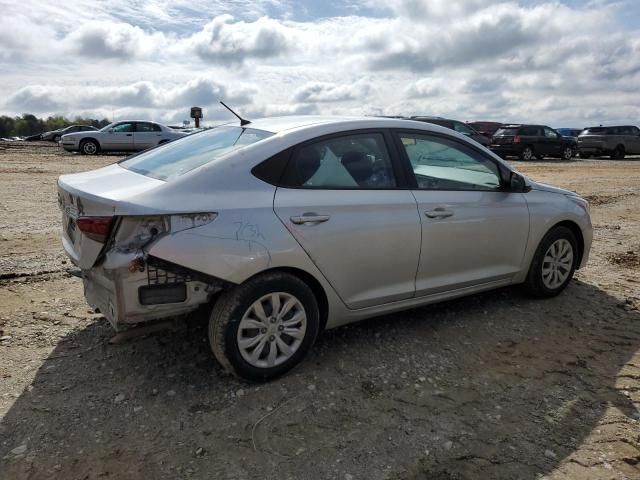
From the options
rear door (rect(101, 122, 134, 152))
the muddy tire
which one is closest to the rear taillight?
rear door (rect(101, 122, 134, 152))

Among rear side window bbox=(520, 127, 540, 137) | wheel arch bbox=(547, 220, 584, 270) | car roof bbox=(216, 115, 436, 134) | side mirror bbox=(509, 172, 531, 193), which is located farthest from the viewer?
rear side window bbox=(520, 127, 540, 137)

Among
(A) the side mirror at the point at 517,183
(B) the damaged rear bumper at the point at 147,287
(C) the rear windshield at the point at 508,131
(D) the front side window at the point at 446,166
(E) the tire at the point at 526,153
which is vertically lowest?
(B) the damaged rear bumper at the point at 147,287

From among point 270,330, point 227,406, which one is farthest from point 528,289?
point 227,406

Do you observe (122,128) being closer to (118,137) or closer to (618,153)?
(118,137)

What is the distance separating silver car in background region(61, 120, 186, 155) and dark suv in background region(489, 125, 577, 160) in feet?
44.2

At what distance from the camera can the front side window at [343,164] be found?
349 centimetres

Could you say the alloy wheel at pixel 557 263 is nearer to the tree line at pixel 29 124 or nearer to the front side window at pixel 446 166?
the front side window at pixel 446 166

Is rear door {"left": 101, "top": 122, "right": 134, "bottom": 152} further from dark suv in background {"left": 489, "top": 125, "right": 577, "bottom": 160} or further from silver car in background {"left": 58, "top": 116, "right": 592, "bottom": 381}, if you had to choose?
silver car in background {"left": 58, "top": 116, "right": 592, "bottom": 381}

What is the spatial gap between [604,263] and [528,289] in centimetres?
193

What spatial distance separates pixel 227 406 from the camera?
10.5 feet

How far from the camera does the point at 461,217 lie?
411 cm

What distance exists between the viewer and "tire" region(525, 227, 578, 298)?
15.7 feet

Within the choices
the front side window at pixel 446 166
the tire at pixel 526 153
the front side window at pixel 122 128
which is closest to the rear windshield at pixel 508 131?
the tire at pixel 526 153

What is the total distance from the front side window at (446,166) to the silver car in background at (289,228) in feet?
0.04
